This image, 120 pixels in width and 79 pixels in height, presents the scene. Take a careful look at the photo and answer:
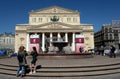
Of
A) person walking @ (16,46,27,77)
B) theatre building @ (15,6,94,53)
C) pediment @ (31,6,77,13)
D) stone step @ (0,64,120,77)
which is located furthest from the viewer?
pediment @ (31,6,77,13)

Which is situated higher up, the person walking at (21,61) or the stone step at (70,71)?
the person walking at (21,61)

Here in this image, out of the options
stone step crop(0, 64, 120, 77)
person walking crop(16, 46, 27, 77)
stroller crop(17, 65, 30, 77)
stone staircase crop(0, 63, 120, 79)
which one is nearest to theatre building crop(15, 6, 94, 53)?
stone staircase crop(0, 63, 120, 79)

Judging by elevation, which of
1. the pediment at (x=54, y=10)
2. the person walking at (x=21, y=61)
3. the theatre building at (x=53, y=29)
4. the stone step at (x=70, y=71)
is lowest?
the stone step at (x=70, y=71)

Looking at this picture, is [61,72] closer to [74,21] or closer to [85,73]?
[85,73]

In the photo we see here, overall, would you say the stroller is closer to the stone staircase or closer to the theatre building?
the stone staircase

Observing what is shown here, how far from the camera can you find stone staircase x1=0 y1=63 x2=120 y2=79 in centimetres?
1400

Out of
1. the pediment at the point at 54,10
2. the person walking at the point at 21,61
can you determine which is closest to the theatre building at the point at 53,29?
the pediment at the point at 54,10

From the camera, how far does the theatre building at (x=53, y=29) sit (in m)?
80.9

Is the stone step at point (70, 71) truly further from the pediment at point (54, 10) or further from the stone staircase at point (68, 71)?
the pediment at point (54, 10)

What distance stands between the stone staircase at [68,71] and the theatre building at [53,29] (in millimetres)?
56390

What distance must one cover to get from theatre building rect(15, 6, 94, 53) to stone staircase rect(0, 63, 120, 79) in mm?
56390

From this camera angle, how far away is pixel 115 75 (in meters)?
14.4

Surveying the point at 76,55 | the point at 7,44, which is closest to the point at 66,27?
the point at 76,55

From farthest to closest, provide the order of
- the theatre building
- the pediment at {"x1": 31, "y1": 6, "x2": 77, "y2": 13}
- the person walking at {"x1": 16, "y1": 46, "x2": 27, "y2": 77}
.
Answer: the pediment at {"x1": 31, "y1": 6, "x2": 77, "y2": 13}
the theatre building
the person walking at {"x1": 16, "y1": 46, "x2": 27, "y2": 77}
